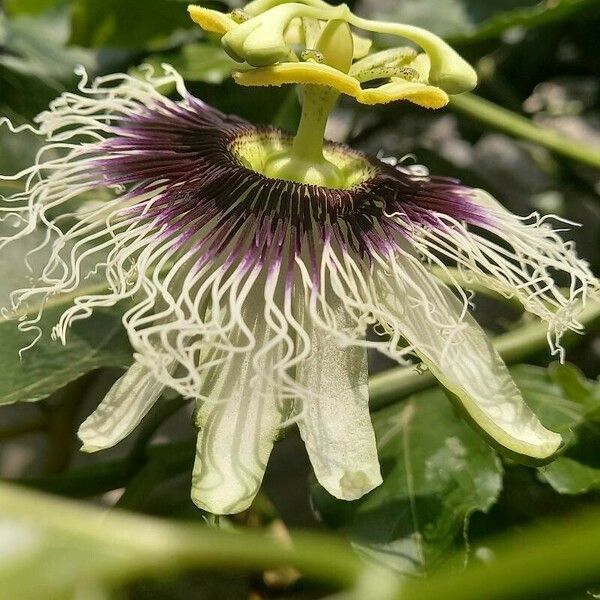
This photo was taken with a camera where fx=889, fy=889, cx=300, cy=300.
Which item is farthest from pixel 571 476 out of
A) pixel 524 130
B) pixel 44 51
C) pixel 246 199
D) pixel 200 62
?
pixel 44 51

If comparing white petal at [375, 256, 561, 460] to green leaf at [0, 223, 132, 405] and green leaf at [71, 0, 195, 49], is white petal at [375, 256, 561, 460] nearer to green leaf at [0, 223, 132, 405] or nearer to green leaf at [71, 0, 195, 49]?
green leaf at [0, 223, 132, 405]

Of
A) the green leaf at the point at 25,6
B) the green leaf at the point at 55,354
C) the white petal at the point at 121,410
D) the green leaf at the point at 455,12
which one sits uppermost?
the green leaf at the point at 455,12

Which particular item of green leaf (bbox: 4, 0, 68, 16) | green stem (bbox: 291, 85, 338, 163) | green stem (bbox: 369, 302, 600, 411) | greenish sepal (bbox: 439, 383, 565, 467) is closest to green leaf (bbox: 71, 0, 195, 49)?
green leaf (bbox: 4, 0, 68, 16)

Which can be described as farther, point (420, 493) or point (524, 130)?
point (524, 130)

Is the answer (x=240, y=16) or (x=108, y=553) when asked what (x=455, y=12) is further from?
(x=108, y=553)

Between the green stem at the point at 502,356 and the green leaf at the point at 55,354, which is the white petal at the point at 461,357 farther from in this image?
the green leaf at the point at 55,354

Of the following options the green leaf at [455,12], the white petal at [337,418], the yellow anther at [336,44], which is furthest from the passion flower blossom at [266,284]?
the green leaf at [455,12]
